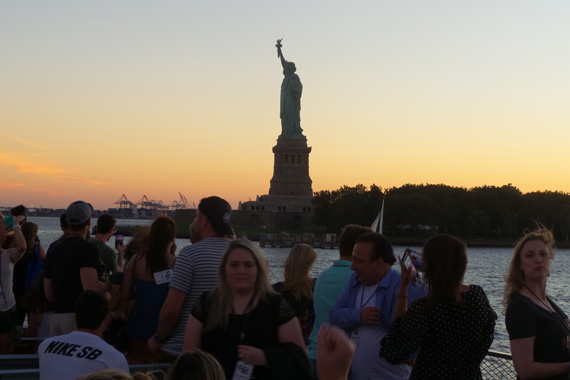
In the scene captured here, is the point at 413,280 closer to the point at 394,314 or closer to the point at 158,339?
the point at 394,314

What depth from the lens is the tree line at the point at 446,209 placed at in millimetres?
85263

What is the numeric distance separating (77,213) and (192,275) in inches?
63.8

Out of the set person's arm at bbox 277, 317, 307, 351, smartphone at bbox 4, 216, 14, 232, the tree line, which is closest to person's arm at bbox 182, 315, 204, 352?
person's arm at bbox 277, 317, 307, 351

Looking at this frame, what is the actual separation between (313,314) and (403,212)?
83313mm

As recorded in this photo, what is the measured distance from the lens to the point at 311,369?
3.96 metres

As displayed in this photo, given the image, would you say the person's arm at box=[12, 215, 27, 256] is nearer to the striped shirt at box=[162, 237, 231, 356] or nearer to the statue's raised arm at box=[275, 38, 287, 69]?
the striped shirt at box=[162, 237, 231, 356]

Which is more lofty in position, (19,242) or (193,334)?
(19,242)

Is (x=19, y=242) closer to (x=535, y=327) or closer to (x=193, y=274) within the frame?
(x=193, y=274)

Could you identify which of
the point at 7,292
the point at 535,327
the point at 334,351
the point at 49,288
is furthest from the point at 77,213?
the point at 334,351

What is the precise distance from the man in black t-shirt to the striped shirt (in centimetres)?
116

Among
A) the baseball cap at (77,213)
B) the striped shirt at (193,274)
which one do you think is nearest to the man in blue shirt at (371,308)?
the striped shirt at (193,274)

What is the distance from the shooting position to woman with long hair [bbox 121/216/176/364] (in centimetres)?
595

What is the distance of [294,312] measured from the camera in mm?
4836

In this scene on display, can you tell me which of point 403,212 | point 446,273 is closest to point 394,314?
point 446,273
